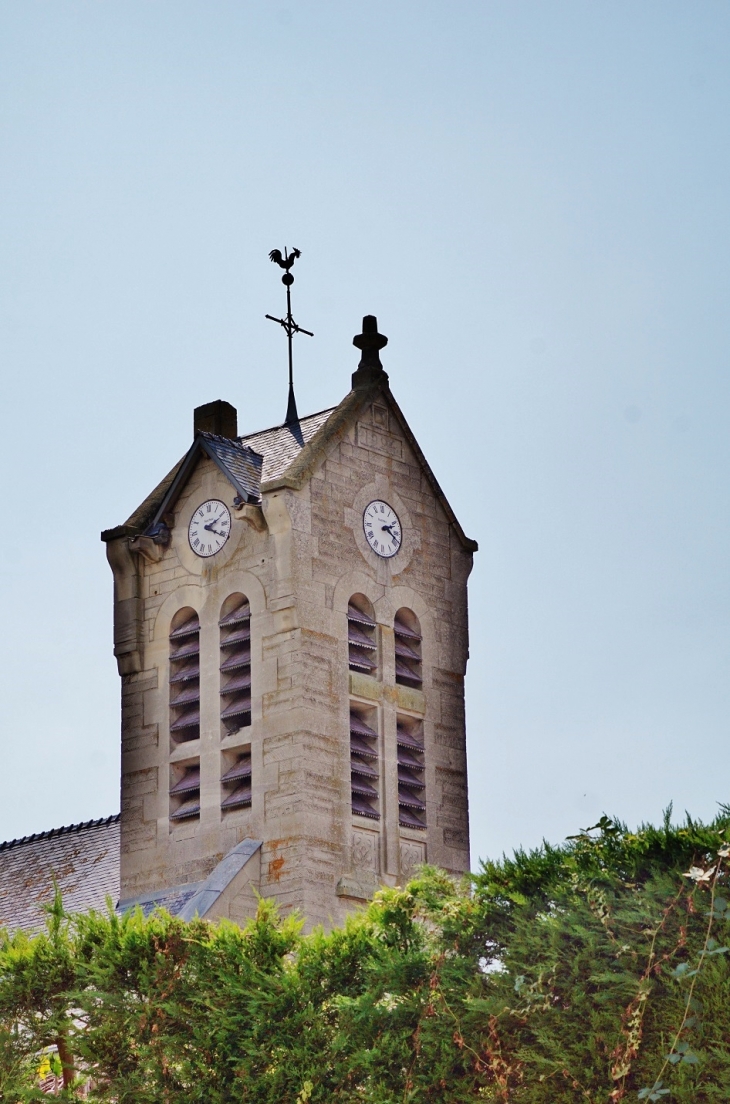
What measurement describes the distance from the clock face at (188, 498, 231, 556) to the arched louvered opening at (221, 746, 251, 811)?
3.28 metres

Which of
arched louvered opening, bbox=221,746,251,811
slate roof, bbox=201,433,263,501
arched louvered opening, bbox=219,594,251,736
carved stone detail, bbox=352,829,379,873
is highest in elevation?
slate roof, bbox=201,433,263,501

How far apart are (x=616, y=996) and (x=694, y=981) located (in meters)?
0.77

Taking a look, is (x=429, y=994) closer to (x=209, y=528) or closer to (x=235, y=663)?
(x=235, y=663)

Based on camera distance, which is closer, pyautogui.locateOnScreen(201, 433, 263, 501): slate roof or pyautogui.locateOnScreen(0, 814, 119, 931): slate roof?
pyautogui.locateOnScreen(201, 433, 263, 501): slate roof

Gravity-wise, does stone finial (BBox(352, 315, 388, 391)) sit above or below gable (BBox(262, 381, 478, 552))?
above

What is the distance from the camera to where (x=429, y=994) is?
16516 millimetres

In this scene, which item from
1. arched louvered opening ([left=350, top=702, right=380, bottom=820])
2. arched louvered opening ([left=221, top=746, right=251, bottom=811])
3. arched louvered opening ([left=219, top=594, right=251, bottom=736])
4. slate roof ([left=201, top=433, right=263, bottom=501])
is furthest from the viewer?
slate roof ([left=201, top=433, right=263, bottom=501])

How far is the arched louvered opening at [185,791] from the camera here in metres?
32.2

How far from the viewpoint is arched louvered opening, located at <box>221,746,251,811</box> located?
3147 cm

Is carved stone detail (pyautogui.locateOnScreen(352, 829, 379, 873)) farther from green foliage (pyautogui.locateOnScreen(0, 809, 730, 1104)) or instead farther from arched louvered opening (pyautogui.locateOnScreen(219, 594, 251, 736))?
green foliage (pyautogui.locateOnScreen(0, 809, 730, 1104))

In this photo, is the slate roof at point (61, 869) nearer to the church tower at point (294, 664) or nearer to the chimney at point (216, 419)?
the church tower at point (294, 664)

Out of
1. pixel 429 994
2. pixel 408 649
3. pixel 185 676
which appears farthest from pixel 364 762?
pixel 429 994

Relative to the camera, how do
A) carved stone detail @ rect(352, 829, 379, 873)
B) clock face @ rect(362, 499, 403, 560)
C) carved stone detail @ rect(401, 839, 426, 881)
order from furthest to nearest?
clock face @ rect(362, 499, 403, 560), carved stone detail @ rect(401, 839, 426, 881), carved stone detail @ rect(352, 829, 379, 873)

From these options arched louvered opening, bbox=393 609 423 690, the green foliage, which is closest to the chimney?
arched louvered opening, bbox=393 609 423 690
